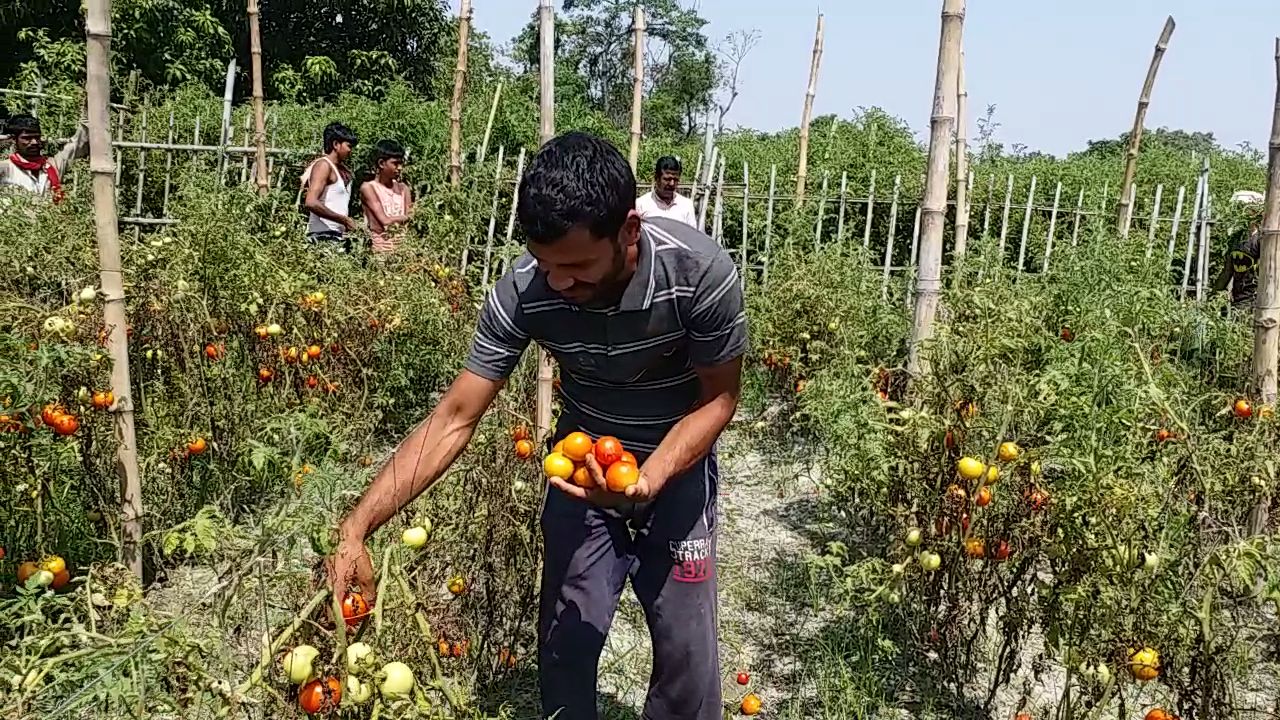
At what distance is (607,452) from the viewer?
1.67 meters

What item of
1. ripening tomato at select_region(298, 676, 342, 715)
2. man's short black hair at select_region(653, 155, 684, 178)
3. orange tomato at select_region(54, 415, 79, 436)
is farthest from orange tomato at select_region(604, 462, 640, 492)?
man's short black hair at select_region(653, 155, 684, 178)

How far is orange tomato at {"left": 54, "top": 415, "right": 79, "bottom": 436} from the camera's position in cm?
232

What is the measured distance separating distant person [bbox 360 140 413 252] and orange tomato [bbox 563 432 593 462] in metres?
3.63

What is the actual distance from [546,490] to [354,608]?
39.1 inches

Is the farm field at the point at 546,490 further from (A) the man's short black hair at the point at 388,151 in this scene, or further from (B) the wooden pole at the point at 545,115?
(A) the man's short black hair at the point at 388,151

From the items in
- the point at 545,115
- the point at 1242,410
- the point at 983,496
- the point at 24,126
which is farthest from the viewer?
the point at 24,126

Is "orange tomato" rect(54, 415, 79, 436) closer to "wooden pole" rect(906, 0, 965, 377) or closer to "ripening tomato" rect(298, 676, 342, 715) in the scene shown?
"ripening tomato" rect(298, 676, 342, 715)

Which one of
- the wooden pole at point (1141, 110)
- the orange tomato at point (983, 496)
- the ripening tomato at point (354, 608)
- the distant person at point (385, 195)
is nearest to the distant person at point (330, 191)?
the distant person at point (385, 195)

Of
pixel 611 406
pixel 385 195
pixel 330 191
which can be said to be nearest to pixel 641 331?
pixel 611 406

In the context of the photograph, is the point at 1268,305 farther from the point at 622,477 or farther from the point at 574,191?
the point at 574,191

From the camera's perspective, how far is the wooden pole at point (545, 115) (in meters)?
2.60

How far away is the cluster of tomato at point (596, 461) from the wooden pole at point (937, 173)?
1378mm

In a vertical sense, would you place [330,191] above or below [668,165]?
below

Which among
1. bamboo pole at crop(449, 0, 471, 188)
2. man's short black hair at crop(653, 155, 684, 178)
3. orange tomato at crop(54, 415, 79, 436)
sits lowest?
orange tomato at crop(54, 415, 79, 436)
